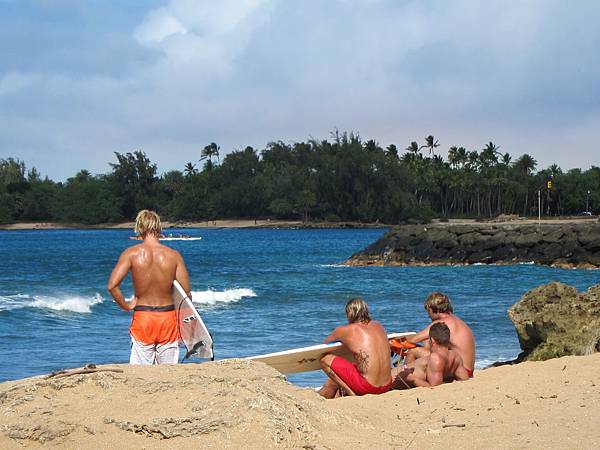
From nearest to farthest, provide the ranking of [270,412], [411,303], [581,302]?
[270,412]
[581,302]
[411,303]

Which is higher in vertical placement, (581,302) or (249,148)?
(249,148)

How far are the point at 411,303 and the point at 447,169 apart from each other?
324ft

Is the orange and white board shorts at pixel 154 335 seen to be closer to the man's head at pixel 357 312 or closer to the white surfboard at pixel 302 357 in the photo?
the white surfboard at pixel 302 357

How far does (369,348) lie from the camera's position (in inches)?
287

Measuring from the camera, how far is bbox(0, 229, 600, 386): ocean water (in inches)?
534

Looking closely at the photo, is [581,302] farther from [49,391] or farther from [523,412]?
[49,391]

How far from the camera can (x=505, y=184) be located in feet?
366

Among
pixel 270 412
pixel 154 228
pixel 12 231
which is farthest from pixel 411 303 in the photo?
pixel 12 231

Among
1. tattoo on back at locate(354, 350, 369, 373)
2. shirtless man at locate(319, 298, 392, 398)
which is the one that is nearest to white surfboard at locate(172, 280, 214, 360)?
shirtless man at locate(319, 298, 392, 398)

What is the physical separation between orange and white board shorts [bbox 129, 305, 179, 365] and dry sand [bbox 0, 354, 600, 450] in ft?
3.15

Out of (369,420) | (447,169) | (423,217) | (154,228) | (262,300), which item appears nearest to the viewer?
(369,420)

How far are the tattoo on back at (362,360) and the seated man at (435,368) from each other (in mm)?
472

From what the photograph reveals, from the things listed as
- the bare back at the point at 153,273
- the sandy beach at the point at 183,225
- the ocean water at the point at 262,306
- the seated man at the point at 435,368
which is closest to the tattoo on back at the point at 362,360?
the seated man at the point at 435,368

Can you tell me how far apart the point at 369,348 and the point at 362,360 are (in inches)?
7.2
